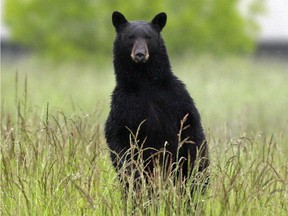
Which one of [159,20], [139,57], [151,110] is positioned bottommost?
[151,110]

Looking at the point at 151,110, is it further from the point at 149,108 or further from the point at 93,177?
the point at 93,177

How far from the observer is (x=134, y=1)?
1164 inches

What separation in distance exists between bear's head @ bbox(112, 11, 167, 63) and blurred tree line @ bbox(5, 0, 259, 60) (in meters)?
22.1

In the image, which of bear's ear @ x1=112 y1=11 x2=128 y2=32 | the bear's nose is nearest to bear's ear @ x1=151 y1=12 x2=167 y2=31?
bear's ear @ x1=112 y1=11 x2=128 y2=32

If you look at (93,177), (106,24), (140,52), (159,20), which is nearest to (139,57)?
(140,52)

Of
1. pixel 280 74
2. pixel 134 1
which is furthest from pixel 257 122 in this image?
pixel 134 1

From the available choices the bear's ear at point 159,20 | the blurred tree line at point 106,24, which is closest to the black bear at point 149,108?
the bear's ear at point 159,20

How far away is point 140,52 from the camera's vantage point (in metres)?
6.32

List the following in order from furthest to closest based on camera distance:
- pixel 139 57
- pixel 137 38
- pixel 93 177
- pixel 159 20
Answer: pixel 159 20
pixel 137 38
pixel 139 57
pixel 93 177

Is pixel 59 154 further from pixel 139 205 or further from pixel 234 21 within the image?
pixel 234 21

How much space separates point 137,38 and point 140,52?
26 cm

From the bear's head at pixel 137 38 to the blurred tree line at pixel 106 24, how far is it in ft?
72.4

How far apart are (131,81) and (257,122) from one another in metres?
6.26

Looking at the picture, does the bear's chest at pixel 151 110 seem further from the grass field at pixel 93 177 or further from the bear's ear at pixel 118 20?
the bear's ear at pixel 118 20
